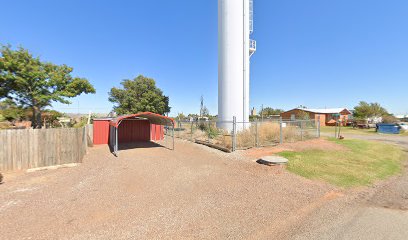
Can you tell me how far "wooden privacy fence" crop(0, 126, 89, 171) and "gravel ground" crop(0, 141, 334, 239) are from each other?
82cm

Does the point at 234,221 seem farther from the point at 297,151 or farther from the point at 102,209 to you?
the point at 297,151

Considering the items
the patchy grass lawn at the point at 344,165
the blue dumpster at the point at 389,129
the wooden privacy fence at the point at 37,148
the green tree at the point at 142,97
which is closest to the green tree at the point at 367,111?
the blue dumpster at the point at 389,129

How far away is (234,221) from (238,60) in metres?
16.9

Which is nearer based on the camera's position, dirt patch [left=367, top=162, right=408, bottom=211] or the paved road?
the paved road

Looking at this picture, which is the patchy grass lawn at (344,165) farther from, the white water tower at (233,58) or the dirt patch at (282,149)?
the white water tower at (233,58)

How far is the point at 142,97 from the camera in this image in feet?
99.3

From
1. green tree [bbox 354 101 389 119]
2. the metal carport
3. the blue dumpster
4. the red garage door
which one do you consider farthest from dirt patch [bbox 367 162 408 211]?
green tree [bbox 354 101 389 119]

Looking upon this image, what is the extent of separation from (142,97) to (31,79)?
1723cm

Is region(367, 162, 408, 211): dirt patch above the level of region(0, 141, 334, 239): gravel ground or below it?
below

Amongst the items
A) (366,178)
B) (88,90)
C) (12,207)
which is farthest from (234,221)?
(88,90)

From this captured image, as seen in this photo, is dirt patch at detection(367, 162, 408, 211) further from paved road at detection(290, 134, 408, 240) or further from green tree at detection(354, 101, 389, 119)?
green tree at detection(354, 101, 389, 119)

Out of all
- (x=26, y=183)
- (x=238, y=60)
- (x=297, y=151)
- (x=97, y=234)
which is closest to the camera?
(x=97, y=234)

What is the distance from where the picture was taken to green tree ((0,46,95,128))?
12.6m

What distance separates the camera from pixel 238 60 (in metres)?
18.9
